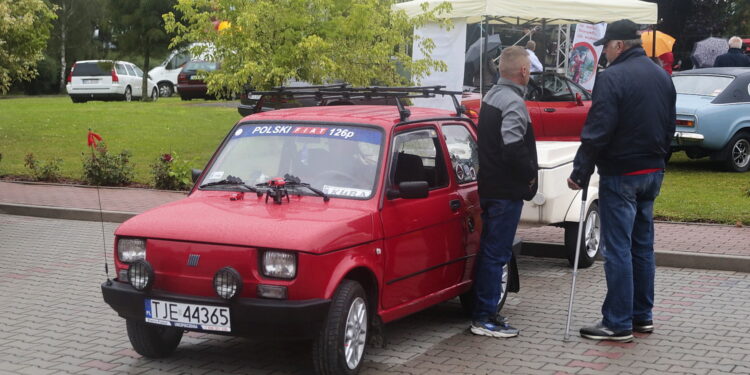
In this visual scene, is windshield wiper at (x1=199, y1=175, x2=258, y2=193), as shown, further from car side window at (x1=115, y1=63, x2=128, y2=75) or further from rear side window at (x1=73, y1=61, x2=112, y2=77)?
car side window at (x1=115, y1=63, x2=128, y2=75)

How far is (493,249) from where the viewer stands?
718 centimetres

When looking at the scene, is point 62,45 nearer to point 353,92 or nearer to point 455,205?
point 353,92

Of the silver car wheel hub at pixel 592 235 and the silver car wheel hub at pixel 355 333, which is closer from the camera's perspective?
the silver car wheel hub at pixel 355 333

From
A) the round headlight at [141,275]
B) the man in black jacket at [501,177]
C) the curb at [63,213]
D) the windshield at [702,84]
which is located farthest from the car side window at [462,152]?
the windshield at [702,84]

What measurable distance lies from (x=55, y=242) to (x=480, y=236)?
241 inches

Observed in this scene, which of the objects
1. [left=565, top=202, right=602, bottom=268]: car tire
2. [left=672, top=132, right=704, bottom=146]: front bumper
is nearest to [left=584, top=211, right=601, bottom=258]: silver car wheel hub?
[left=565, top=202, right=602, bottom=268]: car tire

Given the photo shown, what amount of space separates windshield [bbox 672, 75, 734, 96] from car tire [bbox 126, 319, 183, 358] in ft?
42.0

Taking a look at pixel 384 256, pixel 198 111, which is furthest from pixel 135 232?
pixel 198 111

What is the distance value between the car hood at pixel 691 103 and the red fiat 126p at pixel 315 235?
975 centimetres

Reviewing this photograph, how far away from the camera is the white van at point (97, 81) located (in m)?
33.3

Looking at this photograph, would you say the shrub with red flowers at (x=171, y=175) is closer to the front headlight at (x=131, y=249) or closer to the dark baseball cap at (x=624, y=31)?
the front headlight at (x=131, y=249)

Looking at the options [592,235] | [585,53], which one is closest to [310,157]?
[592,235]

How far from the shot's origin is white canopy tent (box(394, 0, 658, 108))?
1767 cm

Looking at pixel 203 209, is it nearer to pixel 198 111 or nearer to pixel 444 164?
pixel 444 164
